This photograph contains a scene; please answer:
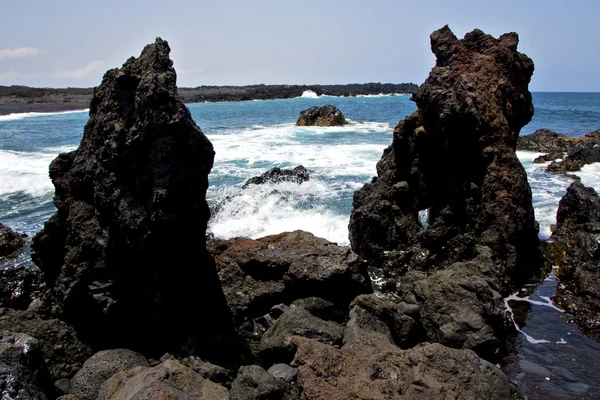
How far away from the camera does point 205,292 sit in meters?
5.73

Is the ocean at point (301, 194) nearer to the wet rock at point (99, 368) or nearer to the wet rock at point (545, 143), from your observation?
the wet rock at point (545, 143)

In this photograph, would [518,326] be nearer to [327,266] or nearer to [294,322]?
[327,266]

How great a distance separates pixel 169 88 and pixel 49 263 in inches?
111

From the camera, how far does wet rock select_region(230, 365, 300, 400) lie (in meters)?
3.95

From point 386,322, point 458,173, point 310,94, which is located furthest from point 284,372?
point 310,94

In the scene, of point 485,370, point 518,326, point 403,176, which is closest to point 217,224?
point 403,176

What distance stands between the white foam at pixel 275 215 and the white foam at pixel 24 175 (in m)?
6.37

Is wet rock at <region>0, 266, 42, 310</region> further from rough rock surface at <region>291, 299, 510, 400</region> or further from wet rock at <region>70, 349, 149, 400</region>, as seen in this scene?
rough rock surface at <region>291, 299, 510, 400</region>

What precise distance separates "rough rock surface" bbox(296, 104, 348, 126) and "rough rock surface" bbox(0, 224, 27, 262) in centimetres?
2643

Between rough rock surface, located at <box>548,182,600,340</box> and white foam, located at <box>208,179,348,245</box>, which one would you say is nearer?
rough rock surface, located at <box>548,182,600,340</box>

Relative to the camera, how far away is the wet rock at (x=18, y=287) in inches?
246

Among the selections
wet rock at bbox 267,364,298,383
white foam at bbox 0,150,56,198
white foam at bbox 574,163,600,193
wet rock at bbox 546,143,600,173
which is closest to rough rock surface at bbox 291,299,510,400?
wet rock at bbox 267,364,298,383

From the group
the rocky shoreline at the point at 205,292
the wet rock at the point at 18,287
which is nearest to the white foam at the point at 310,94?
the rocky shoreline at the point at 205,292

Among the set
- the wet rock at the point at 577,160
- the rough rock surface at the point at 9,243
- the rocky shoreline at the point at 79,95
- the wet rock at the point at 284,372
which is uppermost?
the rocky shoreline at the point at 79,95
